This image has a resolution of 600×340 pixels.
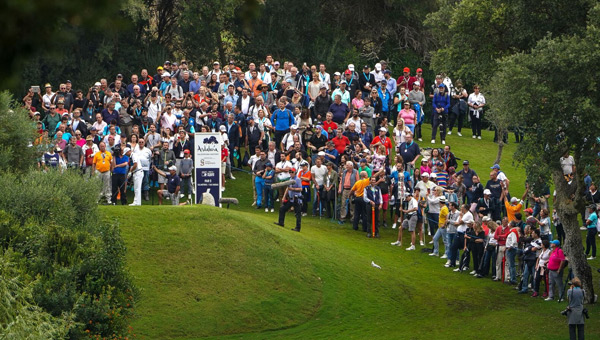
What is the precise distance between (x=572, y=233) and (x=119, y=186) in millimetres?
15263

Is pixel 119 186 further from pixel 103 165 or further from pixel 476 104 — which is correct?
pixel 476 104

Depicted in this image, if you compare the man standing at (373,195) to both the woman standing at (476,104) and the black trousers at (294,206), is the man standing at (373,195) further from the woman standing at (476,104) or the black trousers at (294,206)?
the woman standing at (476,104)

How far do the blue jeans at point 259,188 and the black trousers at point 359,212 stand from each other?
3803 millimetres

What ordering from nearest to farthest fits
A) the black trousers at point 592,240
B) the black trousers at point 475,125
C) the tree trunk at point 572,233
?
the tree trunk at point 572,233, the black trousers at point 592,240, the black trousers at point 475,125

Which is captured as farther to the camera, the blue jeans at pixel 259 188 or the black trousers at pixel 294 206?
the blue jeans at pixel 259 188

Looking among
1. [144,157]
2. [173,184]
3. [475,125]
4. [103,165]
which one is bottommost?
[173,184]

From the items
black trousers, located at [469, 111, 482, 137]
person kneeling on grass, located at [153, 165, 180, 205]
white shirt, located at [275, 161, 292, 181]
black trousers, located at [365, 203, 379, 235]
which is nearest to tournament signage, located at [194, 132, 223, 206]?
person kneeling on grass, located at [153, 165, 180, 205]

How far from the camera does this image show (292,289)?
23000 millimetres

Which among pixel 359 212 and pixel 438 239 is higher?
pixel 359 212

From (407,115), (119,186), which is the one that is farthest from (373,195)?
(119,186)

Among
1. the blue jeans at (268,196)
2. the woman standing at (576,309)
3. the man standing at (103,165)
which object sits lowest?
the woman standing at (576,309)

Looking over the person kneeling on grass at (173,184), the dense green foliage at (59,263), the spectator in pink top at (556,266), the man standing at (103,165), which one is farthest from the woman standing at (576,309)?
the man standing at (103,165)

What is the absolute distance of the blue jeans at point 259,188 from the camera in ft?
98.8

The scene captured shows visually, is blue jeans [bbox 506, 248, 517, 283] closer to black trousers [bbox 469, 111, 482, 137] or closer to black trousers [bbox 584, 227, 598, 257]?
black trousers [bbox 584, 227, 598, 257]
